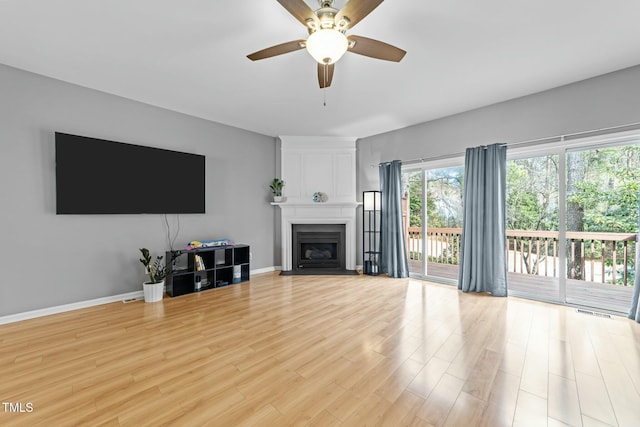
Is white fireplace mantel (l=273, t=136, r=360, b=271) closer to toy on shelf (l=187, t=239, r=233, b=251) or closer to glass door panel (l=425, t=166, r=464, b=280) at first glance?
toy on shelf (l=187, t=239, r=233, b=251)

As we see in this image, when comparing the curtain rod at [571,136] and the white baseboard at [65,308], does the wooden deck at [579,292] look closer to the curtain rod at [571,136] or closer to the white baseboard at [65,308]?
the curtain rod at [571,136]

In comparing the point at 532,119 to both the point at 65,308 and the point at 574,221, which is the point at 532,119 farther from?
the point at 65,308

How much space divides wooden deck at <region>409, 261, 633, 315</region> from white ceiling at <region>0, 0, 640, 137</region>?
2589 mm

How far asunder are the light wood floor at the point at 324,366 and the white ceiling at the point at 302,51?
268cm

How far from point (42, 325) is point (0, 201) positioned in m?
1.36

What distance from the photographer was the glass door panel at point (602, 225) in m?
2.99

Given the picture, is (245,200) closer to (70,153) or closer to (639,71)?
(70,153)

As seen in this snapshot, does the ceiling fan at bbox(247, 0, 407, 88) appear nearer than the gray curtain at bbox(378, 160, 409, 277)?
Yes

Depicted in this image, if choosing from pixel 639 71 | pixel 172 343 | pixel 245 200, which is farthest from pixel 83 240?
pixel 639 71

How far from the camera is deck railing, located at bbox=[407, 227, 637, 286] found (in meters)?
3.19

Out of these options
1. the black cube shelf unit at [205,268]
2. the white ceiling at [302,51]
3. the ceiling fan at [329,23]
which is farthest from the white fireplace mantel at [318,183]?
the ceiling fan at [329,23]

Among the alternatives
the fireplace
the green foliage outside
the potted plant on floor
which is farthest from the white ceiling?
the fireplace

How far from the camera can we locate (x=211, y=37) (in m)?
2.30

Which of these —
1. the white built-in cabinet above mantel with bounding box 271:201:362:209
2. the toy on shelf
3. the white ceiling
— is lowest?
the toy on shelf
